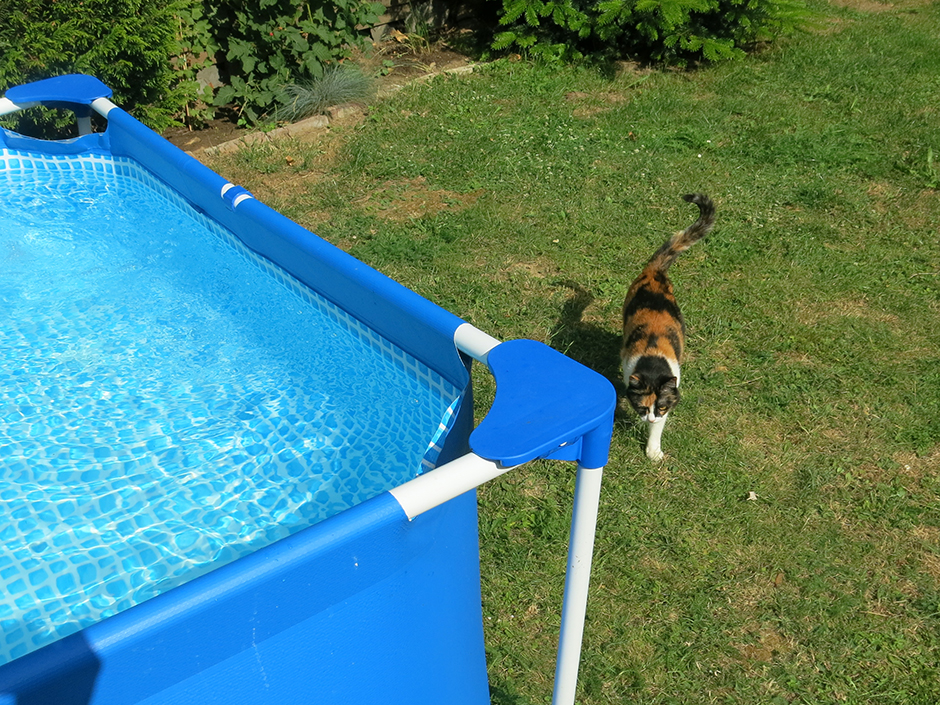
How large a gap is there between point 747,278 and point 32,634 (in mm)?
3960

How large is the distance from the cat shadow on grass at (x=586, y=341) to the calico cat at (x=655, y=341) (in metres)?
0.38

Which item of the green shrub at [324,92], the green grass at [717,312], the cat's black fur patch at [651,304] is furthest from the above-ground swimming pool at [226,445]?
the green shrub at [324,92]

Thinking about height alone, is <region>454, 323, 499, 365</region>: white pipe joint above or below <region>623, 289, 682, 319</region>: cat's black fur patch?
above

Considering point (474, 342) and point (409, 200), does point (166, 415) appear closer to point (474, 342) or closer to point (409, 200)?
point (474, 342)

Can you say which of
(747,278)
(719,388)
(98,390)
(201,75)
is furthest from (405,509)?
(201,75)

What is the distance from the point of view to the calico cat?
3184 mm

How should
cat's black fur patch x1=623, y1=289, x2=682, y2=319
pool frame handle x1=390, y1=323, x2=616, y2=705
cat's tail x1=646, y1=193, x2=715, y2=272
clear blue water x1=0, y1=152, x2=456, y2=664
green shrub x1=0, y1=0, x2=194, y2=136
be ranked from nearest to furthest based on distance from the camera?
pool frame handle x1=390, y1=323, x2=616, y2=705, clear blue water x1=0, y1=152, x2=456, y2=664, cat's black fur patch x1=623, y1=289, x2=682, y2=319, cat's tail x1=646, y1=193, x2=715, y2=272, green shrub x1=0, y1=0, x2=194, y2=136

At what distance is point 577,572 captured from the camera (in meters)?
1.78

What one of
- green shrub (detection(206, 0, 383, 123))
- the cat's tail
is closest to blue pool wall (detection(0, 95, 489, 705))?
the cat's tail

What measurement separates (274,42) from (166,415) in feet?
14.1

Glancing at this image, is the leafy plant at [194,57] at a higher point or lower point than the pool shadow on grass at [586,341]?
higher

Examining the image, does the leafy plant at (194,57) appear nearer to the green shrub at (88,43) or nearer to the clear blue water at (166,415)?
the green shrub at (88,43)

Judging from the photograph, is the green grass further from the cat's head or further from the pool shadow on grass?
the cat's head

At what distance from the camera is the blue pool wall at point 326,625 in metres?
1.41
